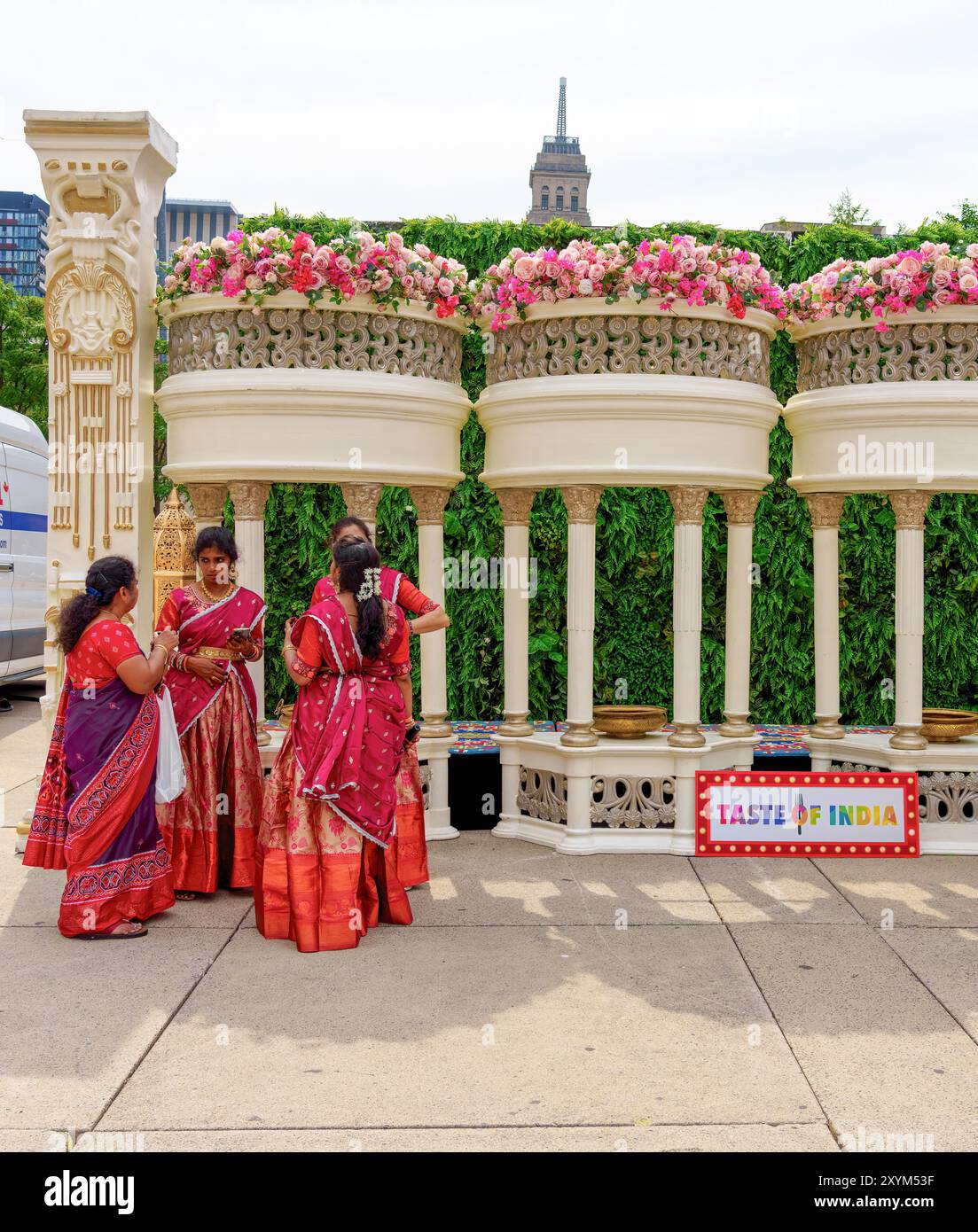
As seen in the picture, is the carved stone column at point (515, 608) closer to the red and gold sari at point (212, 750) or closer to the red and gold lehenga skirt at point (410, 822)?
the red and gold lehenga skirt at point (410, 822)

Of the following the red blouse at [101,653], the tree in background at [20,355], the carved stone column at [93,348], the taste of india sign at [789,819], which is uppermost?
the tree in background at [20,355]

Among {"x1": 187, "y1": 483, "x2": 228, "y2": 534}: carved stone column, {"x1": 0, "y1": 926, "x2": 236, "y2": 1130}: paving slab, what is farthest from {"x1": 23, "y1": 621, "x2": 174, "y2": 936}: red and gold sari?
{"x1": 187, "y1": 483, "x2": 228, "y2": 534}: carved stone column

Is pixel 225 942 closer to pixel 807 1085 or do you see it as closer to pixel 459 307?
pixel 807 1085

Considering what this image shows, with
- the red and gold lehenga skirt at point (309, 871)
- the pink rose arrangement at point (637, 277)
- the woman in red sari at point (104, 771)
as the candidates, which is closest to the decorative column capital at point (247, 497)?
the woman in red sari at point (104, 771)

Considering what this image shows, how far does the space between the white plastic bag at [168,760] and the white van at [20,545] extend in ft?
27.0

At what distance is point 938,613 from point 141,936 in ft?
18.9

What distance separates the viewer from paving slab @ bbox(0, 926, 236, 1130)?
146 inches

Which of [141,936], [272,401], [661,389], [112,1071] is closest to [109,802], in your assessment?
[141,936]

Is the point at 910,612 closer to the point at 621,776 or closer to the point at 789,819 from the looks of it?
the point at 789,819

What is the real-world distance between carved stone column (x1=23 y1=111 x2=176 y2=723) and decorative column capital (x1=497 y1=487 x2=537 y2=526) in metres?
2.07

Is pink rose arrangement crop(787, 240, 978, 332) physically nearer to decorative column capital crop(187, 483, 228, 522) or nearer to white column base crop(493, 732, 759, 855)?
white column base crop(493, 732, 759, 855)

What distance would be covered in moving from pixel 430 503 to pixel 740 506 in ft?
5.98

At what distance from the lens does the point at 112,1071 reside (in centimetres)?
391

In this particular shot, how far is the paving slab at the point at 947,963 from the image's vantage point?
4543mm
